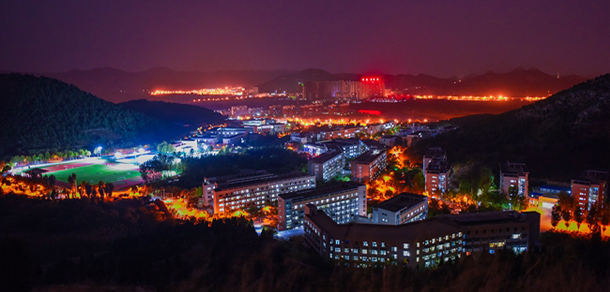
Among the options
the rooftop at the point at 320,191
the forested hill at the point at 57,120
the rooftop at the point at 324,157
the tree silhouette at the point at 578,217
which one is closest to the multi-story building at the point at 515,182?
the tree silhouette at the point at 578,217

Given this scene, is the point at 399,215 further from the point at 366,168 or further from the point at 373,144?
the point at 373,144

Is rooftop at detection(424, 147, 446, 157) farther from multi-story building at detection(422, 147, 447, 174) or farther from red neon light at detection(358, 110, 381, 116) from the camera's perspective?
red neon light at detection(358, 110, 381, 116)

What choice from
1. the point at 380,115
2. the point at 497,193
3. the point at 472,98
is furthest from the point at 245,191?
the point at 472,98

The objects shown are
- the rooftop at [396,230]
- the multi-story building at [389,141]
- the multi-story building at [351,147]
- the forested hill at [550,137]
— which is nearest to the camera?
the rooftop at [396,230]

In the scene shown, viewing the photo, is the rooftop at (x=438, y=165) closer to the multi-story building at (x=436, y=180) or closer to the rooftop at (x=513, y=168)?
the multi-story building at (x=436, y=180)

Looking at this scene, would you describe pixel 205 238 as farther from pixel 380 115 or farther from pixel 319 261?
pixel 380 115

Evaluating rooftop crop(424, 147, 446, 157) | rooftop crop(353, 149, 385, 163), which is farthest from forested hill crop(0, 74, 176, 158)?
rooftop crop(424, 147, 446, 157)

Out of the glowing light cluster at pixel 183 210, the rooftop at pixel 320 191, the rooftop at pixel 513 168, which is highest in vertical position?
the rooftop at pixel 513 168
